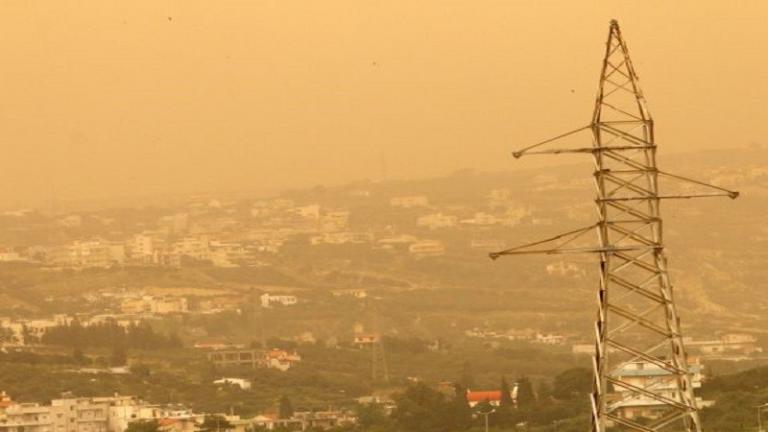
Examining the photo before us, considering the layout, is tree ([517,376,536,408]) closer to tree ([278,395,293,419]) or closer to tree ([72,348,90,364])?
tree ([278,395,293,419])

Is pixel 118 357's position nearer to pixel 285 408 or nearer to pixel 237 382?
pixel 237 382

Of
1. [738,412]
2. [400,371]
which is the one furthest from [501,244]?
[738,412]

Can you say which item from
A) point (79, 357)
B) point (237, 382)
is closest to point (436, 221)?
point (79, 357)

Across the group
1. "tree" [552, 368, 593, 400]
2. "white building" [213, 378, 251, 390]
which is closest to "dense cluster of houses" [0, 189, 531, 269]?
"white building" [213, 378, 251, 390]

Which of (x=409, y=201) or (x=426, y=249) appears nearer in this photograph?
(x=426, y=249)

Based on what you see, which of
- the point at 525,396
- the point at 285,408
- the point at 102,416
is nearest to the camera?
the point at 525,396

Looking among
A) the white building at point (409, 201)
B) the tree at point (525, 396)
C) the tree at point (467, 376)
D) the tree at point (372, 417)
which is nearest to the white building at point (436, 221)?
the white building at point (409, 201)

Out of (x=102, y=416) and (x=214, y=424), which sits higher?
(x=102, y=416)
